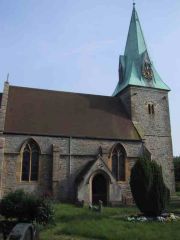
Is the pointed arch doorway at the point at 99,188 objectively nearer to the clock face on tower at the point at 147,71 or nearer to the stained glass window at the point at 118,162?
the stained glass window at the point at 118,162

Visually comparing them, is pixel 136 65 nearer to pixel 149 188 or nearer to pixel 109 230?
pixel 149 188

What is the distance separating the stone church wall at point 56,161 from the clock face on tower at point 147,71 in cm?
937

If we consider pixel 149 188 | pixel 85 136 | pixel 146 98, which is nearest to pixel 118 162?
pixel 85 136

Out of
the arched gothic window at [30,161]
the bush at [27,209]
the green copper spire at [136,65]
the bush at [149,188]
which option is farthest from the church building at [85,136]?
the bush at [27,209]

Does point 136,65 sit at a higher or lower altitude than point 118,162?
higher

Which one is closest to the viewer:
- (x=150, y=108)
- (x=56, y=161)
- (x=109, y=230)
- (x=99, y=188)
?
(x=109, y=230)

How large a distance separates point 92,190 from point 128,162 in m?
4.26

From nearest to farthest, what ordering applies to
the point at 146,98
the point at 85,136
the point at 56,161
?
the point at 56,161 → the point at 85,136 → the point at 146,98

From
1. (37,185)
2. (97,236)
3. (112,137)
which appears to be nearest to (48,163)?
(37,185)

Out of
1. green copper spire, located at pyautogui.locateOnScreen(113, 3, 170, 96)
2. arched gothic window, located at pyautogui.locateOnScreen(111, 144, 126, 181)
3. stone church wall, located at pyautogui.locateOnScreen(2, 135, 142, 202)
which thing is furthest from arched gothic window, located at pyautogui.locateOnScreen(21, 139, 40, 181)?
green copper spire, located at pyautogui.locateOnScreen(113, 3, 170, 96)

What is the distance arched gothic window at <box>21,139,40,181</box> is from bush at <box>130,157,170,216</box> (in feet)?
31.1

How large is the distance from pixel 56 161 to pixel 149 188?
31.1 ft

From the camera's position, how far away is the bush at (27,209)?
13141 millimetres

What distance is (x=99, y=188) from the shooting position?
24.7m
